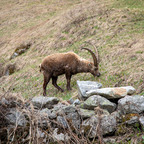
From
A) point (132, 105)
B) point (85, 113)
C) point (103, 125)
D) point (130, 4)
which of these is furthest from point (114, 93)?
point (130, 4)

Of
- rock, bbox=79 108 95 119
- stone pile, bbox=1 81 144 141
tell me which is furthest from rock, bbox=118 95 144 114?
rock, bbox=79 108 95 119

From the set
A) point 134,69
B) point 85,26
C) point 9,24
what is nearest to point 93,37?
point 85,26

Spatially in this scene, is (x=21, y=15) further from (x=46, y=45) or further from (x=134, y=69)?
(x=134, y=69)

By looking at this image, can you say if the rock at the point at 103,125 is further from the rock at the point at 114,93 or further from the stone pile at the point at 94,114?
the rock at the point at 114,93

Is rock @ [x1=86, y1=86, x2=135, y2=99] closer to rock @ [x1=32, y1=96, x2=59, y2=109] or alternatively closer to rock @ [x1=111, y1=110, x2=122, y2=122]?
rock @ [x1=111, y1=110, x2=122, y2=122]

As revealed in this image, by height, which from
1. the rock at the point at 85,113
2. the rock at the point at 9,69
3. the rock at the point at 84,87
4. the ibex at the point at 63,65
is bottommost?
the rock at the point at 9,69

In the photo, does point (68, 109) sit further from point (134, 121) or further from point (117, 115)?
Answer: point (134, 121)

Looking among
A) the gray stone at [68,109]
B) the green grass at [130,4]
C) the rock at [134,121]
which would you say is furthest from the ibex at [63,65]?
the green grass at [130,4]

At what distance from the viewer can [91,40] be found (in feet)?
55.7

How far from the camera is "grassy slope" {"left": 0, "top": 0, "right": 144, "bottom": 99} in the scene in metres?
10.9

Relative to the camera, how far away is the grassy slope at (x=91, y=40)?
430 inches

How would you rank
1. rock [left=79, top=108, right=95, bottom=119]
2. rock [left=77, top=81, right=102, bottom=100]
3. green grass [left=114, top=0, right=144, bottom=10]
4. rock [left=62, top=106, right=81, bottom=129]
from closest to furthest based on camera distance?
rock [left=62, top=106, right=81, bottom=129], rock [left=79, top=108, right=95, bottom=119], rock [left=77, top=81, right=102, bottom=100], green grass [left=114, top=0, right=144, bottom=10]

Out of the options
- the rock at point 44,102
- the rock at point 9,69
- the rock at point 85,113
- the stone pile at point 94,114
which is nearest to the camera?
the stone pile at point 94,114

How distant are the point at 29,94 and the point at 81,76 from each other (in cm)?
359
